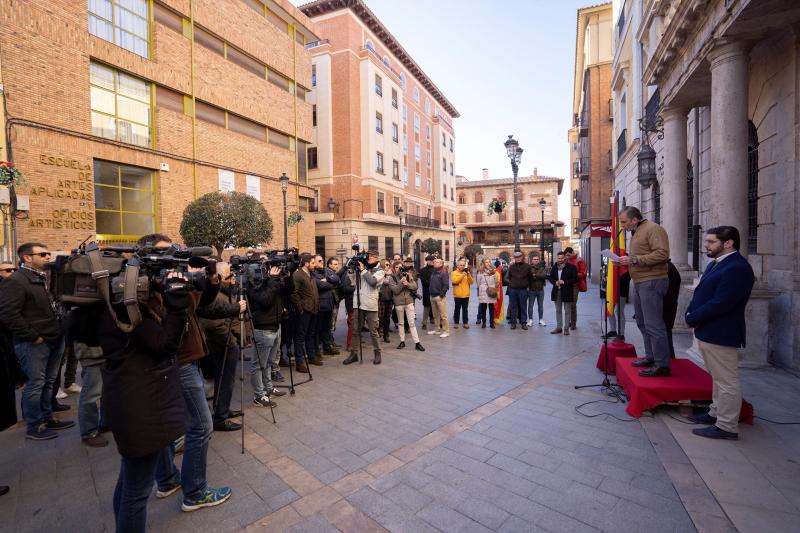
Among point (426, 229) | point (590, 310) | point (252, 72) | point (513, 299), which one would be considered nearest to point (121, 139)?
point (252, 72)

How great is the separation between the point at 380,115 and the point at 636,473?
117ft

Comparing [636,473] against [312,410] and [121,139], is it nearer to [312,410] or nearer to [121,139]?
[312,410]

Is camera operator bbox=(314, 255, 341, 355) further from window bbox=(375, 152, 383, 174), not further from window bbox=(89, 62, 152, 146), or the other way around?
window bbox=(375, 152, 383, 174)

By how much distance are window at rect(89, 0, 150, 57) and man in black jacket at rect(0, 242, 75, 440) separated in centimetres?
1527

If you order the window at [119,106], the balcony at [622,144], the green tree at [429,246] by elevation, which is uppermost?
the window at [119,106]

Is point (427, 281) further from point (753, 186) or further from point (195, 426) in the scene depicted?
point (195, 426)

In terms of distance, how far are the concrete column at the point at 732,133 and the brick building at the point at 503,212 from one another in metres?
55.5

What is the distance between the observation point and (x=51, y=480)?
3521 millimetres

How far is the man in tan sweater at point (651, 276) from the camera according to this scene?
486cm

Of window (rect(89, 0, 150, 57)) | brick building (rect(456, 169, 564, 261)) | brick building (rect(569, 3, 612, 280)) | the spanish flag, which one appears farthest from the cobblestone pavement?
brick building (rect(456, 169, 564, 261))

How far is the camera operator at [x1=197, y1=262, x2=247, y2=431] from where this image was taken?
4.09m

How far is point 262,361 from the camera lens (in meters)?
5.39

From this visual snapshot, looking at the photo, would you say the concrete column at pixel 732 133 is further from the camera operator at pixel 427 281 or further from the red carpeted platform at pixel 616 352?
the camera operator at pixel 427 281

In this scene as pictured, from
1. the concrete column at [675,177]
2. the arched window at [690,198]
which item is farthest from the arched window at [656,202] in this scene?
the concrete column at [675,177]
